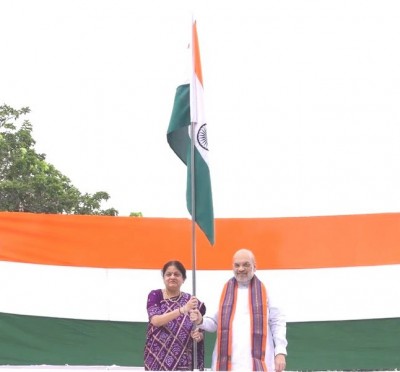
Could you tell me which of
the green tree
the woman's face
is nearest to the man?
the woman's face

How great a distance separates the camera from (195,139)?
458 cm

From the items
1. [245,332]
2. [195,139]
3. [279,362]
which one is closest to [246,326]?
[245,332]

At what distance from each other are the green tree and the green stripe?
1139 centimetres

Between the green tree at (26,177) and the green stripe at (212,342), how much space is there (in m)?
11.4

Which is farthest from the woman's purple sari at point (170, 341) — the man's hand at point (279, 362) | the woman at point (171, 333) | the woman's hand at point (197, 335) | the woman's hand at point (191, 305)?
the man's hand at point (279, 362)

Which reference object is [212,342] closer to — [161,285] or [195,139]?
[161,285]

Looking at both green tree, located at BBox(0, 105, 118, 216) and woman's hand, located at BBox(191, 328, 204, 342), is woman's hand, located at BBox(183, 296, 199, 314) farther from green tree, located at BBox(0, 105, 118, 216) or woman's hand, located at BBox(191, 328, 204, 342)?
green tree, located at BBox(0, 105, 118, 216)

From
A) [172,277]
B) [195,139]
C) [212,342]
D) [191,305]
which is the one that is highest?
[195,139]

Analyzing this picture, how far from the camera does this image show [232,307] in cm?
413

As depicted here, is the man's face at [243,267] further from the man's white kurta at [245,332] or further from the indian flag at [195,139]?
the indian flag at [195,139]

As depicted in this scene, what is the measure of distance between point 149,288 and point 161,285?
10 centimetres

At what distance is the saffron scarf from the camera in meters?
4.02

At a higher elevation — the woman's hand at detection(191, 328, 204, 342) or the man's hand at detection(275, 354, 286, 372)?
the woman's hand at detection(191, 328, 204, 342)

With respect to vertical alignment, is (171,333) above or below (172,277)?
below
